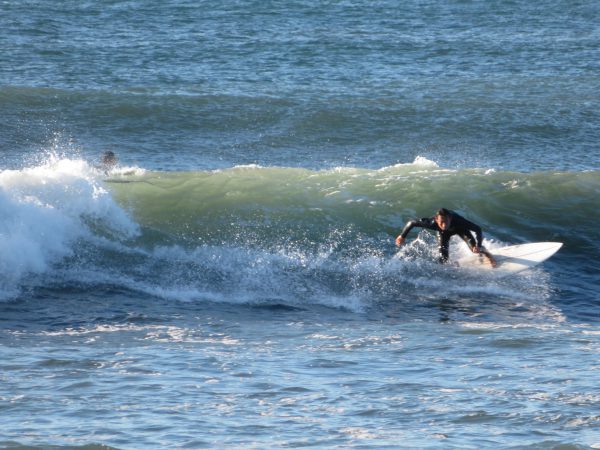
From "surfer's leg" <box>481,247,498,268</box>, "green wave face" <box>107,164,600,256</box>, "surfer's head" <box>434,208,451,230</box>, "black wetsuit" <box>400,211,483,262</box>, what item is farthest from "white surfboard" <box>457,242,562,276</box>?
"green wave face" <box>107,164,600,256</box>

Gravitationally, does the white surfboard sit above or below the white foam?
below

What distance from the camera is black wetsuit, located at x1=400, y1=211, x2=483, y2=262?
690 inches

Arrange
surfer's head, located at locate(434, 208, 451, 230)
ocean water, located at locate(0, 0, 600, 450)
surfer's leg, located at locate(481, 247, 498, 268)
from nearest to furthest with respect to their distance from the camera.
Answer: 1. ocean water, located at locate(0, 0, 600, 450)
2. surfer's head, located at locate(434, 208, 451, 230)
3. surfer's leg, located at locate(481, 247, 498, 268)


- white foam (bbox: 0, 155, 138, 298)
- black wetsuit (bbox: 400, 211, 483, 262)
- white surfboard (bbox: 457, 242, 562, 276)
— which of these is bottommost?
white surfboard (bbox: 457, 242, 562, 276)

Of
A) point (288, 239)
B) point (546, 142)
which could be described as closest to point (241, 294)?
point (288, 239)

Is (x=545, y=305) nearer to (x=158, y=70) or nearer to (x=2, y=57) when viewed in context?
(x=158, y=70)

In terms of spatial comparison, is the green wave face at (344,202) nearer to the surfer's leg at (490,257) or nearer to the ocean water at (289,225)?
the ocean water at (289,225)

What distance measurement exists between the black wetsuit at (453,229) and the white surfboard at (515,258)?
1.02 feet

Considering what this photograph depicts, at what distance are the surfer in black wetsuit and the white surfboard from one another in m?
0.15

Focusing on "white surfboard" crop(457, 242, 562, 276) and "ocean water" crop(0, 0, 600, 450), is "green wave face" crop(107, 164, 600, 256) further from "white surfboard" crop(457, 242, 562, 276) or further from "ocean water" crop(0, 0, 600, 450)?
"white surfboard" crop(457, 242, 562, 276)

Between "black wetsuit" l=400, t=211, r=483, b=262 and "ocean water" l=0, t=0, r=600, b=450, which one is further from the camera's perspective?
"black wetsuit" l=400, t=211, r=483, b=262

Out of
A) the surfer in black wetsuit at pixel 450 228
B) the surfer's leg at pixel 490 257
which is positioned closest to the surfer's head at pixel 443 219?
the surfer in black wetsuit at pixel 450 228

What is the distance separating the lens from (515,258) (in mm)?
17938

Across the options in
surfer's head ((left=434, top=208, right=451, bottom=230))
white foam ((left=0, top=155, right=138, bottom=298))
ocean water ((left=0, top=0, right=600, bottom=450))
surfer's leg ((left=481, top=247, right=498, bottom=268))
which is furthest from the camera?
surfer's leg ((left=481, top=247, right=498, bottom=268))
